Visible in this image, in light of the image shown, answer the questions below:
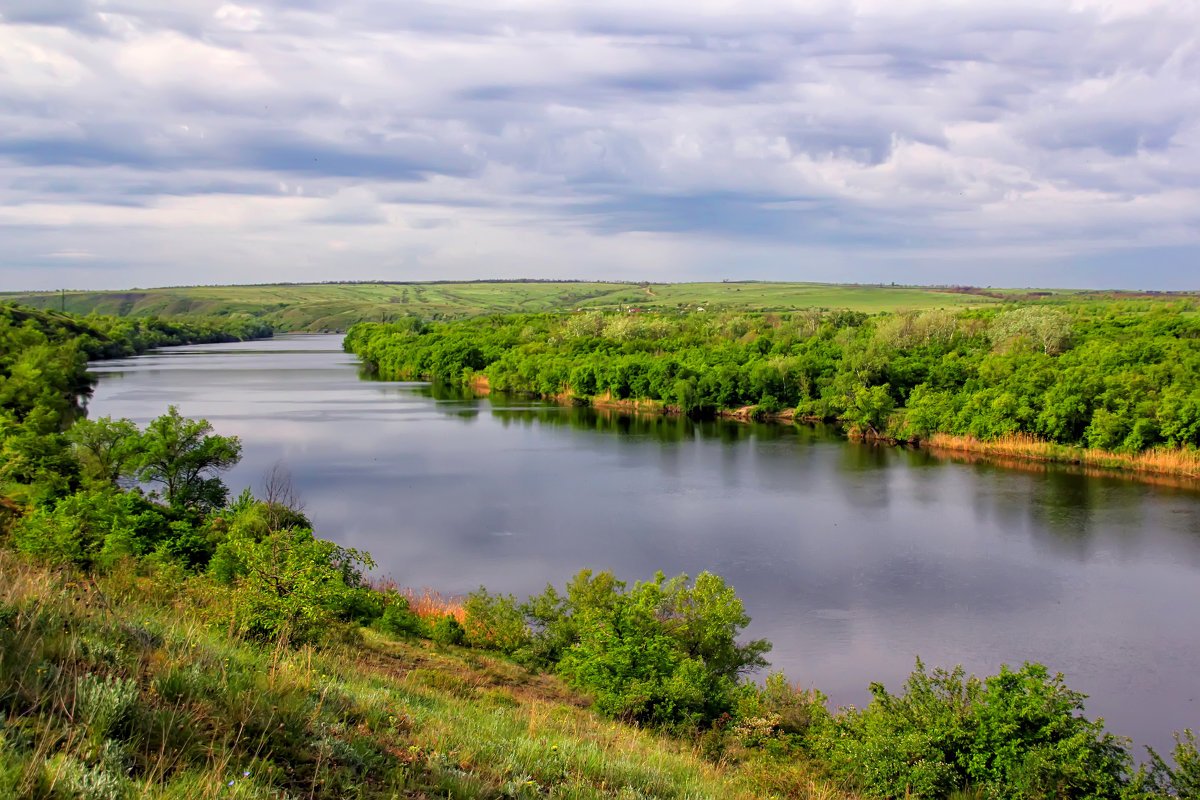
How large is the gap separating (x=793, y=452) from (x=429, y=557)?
24412mm

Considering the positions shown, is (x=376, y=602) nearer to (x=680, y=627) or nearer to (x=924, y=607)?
(x=680, y=627)

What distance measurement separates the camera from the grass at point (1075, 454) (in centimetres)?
3712

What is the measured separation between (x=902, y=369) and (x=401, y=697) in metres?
50.4

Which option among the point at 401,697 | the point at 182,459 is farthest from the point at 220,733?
the point at 182,459

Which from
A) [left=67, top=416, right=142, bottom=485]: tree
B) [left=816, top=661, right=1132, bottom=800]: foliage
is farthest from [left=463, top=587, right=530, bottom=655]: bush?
[left=67, top=416, right=142, bottom=485]: tree

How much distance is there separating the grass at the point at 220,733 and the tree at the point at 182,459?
19.4 metres

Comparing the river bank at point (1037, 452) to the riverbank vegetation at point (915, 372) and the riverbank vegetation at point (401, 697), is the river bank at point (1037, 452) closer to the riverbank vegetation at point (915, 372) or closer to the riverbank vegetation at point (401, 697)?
the riverbank vegetation at point (915, 372)

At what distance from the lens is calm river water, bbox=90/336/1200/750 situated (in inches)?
711

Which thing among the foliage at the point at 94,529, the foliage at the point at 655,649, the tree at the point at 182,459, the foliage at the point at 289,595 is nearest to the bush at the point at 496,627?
the foliage at the point at 655,649

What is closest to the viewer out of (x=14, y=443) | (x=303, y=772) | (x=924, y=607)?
(x=303, y=772)

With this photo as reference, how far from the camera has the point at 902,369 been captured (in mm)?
53125

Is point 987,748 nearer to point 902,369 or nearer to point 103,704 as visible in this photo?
point 103,704

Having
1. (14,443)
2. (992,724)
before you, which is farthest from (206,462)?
(992,724)

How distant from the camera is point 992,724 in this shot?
979 cm
